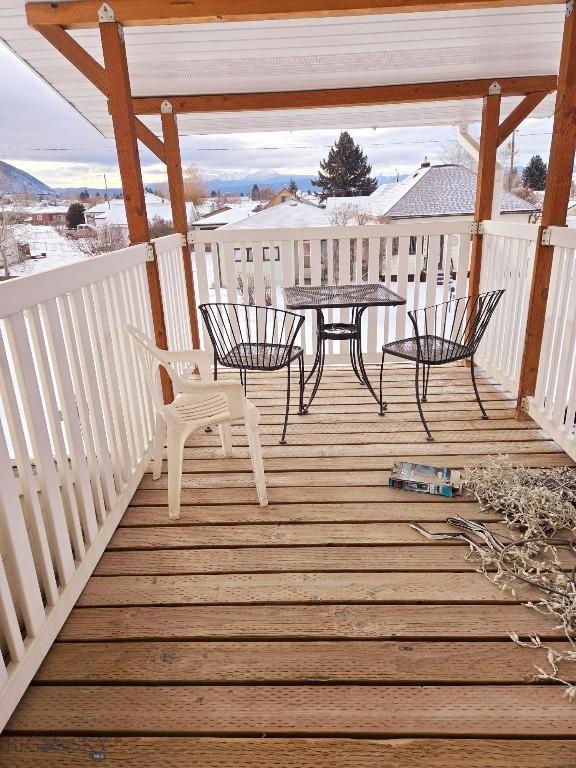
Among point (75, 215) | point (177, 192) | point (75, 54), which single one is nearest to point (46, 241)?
point (75, 215)

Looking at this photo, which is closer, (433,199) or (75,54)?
(75,54)

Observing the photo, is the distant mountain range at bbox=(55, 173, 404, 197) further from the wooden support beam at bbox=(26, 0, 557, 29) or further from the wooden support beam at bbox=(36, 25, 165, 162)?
the wooden support beam at bbox=(26, 0, 557, 29)

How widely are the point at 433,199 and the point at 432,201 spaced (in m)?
0.15

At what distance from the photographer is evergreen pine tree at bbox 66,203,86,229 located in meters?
10.4

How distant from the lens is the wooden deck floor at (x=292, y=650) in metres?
1.22

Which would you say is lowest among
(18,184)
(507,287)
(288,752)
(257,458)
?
(288,752)

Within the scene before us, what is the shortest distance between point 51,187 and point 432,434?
10.5 metres

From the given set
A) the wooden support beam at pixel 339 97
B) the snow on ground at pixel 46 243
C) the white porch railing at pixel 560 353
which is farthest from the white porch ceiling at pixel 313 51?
the snow on ground at pixel 46 243

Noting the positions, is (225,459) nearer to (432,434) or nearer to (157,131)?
(432,434)

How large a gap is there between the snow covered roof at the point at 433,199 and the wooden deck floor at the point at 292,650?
15.0m

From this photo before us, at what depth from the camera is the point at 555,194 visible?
8.60 ft

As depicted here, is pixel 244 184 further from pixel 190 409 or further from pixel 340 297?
pixel 190 409

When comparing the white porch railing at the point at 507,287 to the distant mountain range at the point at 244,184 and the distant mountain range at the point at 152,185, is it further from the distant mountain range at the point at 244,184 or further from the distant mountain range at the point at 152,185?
the distant mountain range at the point at 244,184

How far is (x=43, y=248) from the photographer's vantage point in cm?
912
